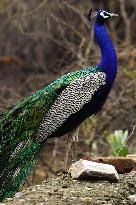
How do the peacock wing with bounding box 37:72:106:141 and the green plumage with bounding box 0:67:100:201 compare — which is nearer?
the green plumage with bounding box 0:67:100:201

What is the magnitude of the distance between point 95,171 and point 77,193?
0.38 m

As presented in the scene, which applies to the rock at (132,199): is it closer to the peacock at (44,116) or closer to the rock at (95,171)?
the rock at (95,171)

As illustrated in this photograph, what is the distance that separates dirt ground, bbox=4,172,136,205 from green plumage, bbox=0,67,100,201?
313 mm

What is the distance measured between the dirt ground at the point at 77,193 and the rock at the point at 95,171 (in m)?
0.05

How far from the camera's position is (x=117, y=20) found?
1470 cm

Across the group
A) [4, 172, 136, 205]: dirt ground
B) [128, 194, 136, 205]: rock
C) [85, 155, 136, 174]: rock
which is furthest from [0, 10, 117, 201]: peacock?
[128, 194, 136, 205]: rock

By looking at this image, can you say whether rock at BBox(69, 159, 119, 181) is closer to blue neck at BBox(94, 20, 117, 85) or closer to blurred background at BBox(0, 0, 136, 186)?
blue neck at BBox(94, 20, 117, 85)

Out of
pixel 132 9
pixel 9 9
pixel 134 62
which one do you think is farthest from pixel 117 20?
pixel 134 62

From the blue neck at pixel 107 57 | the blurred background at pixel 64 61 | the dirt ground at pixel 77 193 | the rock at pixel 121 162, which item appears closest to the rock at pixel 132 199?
the dirt ground at pixel 77 193

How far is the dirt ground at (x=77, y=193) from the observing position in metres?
5.66

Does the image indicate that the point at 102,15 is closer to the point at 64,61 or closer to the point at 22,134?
the point at 22,134

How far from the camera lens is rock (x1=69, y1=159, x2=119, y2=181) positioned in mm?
6250

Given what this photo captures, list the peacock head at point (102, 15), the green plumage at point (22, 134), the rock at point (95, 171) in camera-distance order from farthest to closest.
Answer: the peacock head at point (102, 15) → the green plumage at point (22, 134) → the rock at point (95, 171)

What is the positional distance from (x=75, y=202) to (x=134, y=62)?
20.5ft
